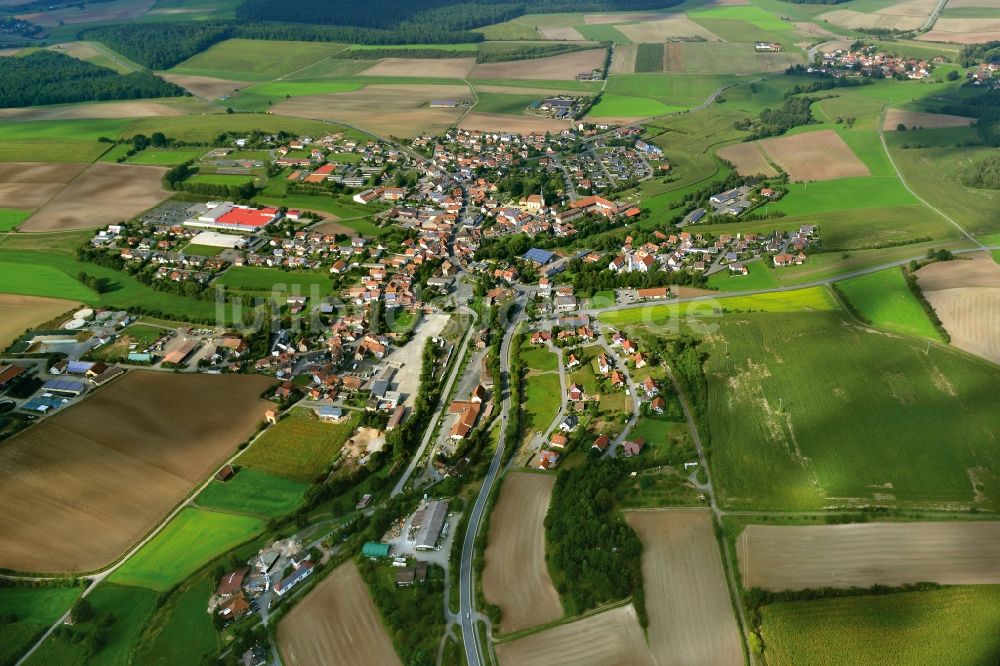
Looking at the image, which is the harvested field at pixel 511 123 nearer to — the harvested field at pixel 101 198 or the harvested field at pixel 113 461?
the harvested field at pixel 101 198

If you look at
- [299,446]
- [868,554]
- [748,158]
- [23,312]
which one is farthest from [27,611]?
[748,158]

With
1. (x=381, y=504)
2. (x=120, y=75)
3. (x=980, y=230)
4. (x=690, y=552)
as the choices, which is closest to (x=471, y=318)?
(x=381, y=504)

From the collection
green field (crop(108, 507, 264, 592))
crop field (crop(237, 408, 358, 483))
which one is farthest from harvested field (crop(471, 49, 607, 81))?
green field (crop(108, 507, 264, 592))

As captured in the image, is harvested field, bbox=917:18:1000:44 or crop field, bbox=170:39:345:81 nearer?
harvested field, bbox=917:18:1000:44

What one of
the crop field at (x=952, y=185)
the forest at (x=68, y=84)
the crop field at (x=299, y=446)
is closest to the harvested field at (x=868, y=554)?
the crop field at (x=299, y=446)

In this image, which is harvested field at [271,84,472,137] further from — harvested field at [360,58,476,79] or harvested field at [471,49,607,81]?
harvested field at [471,49,607,81]

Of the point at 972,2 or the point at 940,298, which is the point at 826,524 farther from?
the point at 972,2
